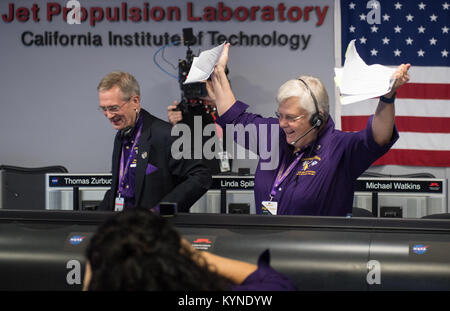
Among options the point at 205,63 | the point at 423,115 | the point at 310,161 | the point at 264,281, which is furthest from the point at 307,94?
the point at 423,115

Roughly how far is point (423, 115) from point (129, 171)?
406 centimetres

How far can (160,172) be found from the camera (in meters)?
2.72

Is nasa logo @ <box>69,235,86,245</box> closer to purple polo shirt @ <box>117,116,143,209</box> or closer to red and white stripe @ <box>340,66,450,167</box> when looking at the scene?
purple polo shirt @ <box>117,116,143,209</box>

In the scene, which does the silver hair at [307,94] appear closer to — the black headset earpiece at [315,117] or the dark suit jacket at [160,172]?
the black headset earpiece at [315,117]

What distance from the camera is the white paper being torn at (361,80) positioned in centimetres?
186

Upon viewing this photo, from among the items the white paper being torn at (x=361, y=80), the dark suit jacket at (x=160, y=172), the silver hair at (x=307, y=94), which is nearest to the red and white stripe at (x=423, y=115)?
the dark suit jacket at (x=160, y=172)

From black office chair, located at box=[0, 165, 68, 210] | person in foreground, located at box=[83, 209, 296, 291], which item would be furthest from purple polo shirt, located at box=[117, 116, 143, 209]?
black office chair, located at box=[0, 165, 68, 210]

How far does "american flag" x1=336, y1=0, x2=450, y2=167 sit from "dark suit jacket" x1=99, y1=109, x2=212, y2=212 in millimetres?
3600

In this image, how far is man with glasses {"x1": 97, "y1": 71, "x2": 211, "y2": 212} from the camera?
2.69 meters

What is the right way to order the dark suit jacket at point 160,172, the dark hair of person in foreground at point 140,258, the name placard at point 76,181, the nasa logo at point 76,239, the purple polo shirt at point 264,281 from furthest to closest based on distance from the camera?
the name placard at point 76,181 → the dark suit jacket at point 160,172 → the nasa logo at point 76,239 → the purple polo shirt at point 264,281 → the dark hair of person in foreground at point 140,258

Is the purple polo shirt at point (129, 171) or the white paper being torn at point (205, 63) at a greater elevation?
the white paper being torn at point (205, 63)

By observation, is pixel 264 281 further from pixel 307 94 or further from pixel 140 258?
pixel 307 94

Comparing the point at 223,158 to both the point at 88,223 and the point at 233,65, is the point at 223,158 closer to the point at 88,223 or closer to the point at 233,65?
the point at 233,65
